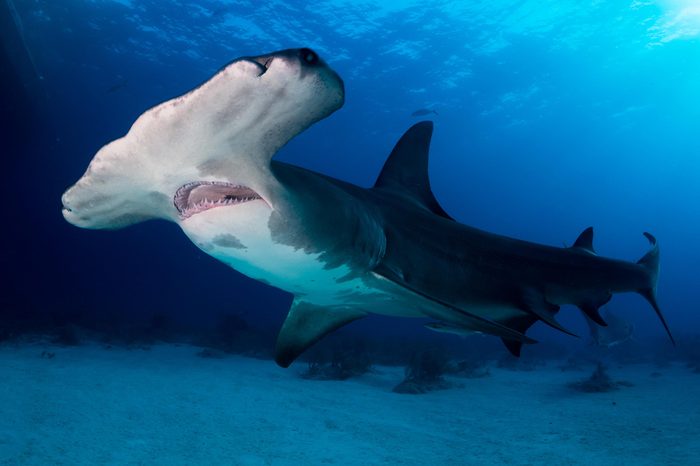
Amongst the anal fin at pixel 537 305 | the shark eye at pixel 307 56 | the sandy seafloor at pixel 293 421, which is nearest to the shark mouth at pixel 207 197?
the shark eye at pixel 307 56

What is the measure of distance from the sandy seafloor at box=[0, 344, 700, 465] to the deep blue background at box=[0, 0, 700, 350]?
14.4 m

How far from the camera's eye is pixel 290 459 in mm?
4676

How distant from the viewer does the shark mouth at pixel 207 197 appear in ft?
7.30

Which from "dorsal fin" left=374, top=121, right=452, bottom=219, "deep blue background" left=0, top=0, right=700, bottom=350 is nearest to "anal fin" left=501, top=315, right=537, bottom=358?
"dorsal fin" left=374, top=121, right=452, bottom=219

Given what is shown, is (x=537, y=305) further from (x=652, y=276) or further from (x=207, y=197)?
(x=207, y=197)

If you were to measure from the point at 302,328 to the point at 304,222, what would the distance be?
2137 millimetres

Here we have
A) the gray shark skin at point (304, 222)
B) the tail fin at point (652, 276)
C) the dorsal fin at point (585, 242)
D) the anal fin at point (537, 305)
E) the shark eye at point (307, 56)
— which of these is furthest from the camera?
the dorsal fin at point (585, 242)

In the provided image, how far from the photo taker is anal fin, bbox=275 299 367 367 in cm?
411

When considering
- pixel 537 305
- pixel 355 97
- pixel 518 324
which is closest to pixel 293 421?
pixel 518 324

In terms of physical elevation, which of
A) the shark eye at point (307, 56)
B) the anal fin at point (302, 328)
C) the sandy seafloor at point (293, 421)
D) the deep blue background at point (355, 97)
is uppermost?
the deep blue background at point (355, 97)

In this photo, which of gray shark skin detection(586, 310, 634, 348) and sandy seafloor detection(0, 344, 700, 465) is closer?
sandy seafloor detection(0, 344, 700, 465)

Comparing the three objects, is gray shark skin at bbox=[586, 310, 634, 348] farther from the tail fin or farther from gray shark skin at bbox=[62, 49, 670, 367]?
gray shark skin at bbox=[62, 49, 670, 367]

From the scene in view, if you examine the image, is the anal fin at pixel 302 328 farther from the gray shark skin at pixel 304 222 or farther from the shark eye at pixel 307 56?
the shark eye at pixel 307 56

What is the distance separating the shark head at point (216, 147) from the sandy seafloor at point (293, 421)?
3.47 meters
